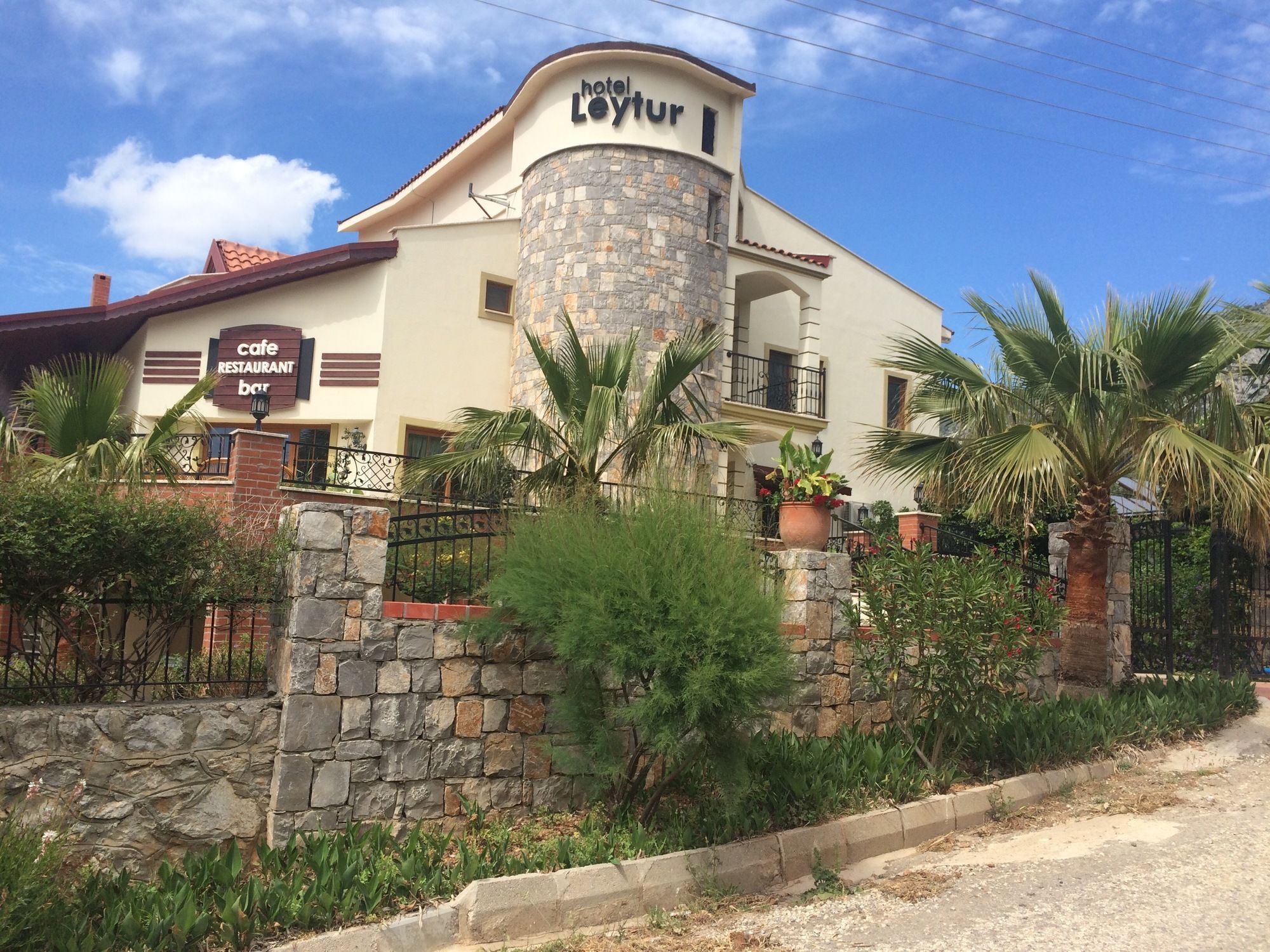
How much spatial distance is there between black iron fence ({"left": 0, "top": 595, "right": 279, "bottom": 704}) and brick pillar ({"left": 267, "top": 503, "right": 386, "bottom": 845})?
1.35ft

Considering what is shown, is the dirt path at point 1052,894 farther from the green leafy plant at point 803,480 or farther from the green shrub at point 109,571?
the green shrub at point 109,571

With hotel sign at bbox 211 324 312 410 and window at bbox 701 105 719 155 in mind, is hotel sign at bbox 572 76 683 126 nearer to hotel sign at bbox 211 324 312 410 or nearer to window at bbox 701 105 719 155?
window at bbox 701 105 719 155

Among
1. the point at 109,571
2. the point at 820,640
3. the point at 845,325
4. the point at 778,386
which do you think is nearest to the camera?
the point at 109,571

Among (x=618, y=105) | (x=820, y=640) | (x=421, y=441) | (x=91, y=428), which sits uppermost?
(x=618, y=105)

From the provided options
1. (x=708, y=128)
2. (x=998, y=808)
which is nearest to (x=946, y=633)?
(x=998, y=808)

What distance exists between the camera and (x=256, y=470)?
11.4 meters

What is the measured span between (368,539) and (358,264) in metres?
11.2

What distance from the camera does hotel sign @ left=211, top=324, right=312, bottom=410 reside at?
16625mm

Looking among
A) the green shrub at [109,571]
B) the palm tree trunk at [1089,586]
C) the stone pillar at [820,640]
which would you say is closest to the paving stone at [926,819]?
the stone pillar at [820,640]

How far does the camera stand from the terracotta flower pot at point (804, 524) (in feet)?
29.3

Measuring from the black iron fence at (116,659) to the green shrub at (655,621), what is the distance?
190 cm

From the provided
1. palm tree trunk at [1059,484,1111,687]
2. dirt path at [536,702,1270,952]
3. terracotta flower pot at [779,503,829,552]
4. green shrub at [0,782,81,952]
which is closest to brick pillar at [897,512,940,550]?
palm tree trunk at [1059,484,1111,687]

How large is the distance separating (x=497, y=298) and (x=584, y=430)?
10386mm

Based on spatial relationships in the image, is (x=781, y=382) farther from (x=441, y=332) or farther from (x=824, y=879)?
(x=824, y=879)
